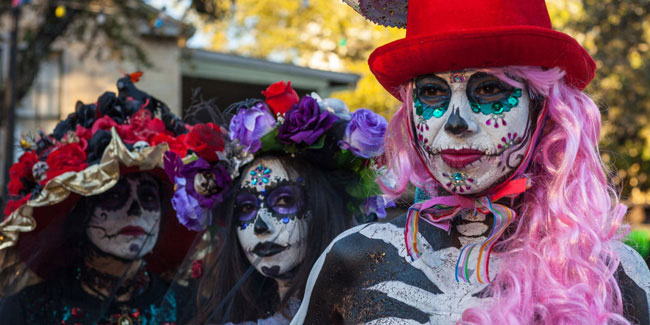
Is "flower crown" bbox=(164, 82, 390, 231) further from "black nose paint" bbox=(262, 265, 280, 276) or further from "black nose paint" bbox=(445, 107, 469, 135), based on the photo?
"black nose paint" bbox=(445, 107, 469, 135)

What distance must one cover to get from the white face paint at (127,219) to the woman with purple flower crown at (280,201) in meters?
0.60

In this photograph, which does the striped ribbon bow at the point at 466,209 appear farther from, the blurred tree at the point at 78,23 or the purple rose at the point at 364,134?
the blurred tree at the point at 78,23

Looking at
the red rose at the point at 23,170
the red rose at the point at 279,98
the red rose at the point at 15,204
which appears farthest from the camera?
the red rose at the point at 23,170

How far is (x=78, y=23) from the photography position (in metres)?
10.9

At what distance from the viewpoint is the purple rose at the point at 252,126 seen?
11.3ft

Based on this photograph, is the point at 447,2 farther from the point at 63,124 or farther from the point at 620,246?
the point at 63,124

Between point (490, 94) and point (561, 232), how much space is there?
0.44 meters

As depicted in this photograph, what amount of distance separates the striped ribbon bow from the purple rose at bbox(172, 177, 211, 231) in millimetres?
1416

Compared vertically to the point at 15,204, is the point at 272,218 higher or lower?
higher

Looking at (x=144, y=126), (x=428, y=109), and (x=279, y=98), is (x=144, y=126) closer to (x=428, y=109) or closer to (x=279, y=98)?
(x=279, y=98)

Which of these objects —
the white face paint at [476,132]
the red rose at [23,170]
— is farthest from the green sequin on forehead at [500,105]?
the red rose at [23,170]

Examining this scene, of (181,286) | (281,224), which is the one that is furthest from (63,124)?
(281,224)

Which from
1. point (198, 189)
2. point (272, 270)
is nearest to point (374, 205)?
point (272, 270)

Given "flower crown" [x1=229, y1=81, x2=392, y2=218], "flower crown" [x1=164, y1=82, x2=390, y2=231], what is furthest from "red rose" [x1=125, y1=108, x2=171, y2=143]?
"flower crown" [x1=229, y1=81, x2=392, y2=218]
